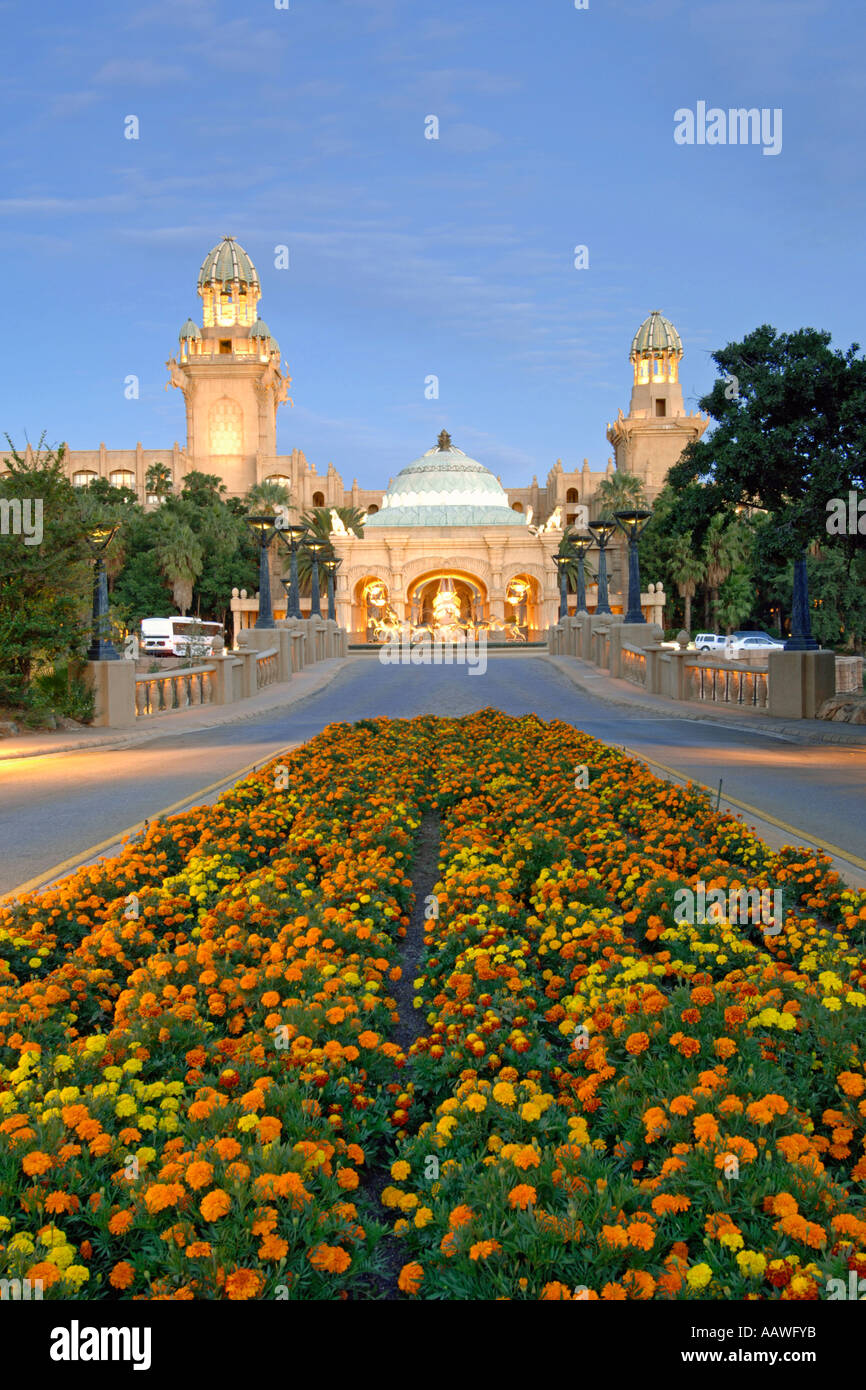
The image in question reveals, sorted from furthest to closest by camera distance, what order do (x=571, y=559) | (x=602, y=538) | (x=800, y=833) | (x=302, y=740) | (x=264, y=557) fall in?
(x=571, y=559)
(x=602, y=538)
(x=264, y=557)
(x=302, y=740)
(x=800, y=833)

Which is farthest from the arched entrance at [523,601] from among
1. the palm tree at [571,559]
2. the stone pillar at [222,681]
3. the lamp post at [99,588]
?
the lamp post at [99,588]

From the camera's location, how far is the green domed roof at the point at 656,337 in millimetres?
114562

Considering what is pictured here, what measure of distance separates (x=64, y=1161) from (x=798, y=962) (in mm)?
3600

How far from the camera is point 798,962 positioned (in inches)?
212

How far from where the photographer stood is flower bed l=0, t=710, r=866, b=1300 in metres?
2.98

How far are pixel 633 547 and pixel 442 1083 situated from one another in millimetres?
28854

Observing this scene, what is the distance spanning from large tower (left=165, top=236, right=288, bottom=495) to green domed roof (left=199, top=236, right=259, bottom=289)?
0.36 ft

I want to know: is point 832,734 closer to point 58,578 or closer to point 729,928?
point 729,928

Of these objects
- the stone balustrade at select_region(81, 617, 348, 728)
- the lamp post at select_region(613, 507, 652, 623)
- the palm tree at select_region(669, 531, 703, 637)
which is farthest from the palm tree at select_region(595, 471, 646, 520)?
the lamp post at select_region(613, 507, 652, 623)

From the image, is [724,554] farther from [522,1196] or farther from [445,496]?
[522,1196]

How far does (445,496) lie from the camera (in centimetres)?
10056

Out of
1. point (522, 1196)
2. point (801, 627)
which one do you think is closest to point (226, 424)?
point (801, 627)

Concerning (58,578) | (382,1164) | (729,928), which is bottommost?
(382,1164)
